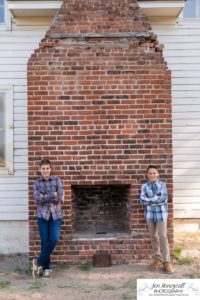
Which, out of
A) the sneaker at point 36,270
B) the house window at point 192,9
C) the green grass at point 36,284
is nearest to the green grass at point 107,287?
the green grass at point 36,284

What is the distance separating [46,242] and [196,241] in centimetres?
315

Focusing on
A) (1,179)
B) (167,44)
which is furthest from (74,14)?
(1,179)

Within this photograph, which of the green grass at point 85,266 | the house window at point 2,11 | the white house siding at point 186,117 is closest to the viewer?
the green grass at point 85,266

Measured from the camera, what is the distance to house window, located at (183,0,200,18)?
930 cm

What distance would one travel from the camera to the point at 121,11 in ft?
25.8

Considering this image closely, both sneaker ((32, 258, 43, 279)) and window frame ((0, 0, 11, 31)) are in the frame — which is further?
window frame ((0, 0, 11, 31))

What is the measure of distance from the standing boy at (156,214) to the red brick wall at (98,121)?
41 cm

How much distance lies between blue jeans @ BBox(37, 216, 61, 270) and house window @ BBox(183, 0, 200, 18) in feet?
15.8

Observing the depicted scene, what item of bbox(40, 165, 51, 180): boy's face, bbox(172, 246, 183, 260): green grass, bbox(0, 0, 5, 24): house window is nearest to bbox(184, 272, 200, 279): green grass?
bbox(172, 246, 183, 260): green grass

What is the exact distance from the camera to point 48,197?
23.5 ft

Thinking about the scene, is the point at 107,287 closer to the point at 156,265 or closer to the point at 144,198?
the point at 156,265

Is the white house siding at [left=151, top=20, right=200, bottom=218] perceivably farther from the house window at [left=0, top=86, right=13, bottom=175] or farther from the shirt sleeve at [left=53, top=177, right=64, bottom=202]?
the house window at [left=0, top=86, right=13, bottom=175]

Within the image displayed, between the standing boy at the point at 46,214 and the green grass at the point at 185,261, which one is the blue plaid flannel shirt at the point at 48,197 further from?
the green grass at the point at 185,261

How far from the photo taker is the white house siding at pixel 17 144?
9000mm
